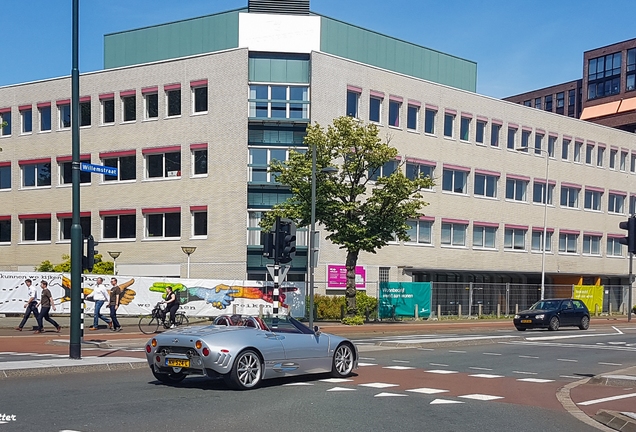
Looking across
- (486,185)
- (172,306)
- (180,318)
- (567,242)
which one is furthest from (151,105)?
(567,242)

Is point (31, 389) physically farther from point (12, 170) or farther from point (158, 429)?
point (12, 170)

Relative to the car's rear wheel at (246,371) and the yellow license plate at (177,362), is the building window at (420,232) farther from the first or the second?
the yellow license plate at (177,362)

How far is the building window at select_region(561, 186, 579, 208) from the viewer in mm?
61406

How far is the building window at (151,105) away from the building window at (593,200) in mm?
33891

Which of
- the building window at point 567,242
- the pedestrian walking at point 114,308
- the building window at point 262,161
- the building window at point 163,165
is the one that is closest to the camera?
the pedestrian walking at point 114,308

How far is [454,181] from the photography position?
53.5 metres

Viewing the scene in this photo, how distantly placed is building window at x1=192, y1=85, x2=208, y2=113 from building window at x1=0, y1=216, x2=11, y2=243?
1511 cm

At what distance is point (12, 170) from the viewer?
52219 mm

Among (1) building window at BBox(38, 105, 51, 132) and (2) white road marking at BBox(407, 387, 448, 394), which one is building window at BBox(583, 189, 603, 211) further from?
(2) white road marking at BBox(407, 387, 448, 394)

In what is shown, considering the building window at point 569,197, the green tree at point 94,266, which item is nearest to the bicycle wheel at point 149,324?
the green tree at point 94,266

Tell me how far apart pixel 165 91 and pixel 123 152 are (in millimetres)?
4406

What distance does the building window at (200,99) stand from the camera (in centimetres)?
4647

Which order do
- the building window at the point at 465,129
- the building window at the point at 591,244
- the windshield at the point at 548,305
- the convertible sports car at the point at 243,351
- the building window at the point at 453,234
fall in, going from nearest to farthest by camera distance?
the convertible sports car at the point at 243,351 → the windshield at the point at 548,305 → the building window at the point at 453,234 → the building window at the point at 465,129 → the building window at the point at 591,244

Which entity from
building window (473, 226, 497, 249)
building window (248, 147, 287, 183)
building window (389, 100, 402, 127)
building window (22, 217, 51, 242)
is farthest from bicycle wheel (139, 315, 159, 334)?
building window (473, 226, 497, 249)
